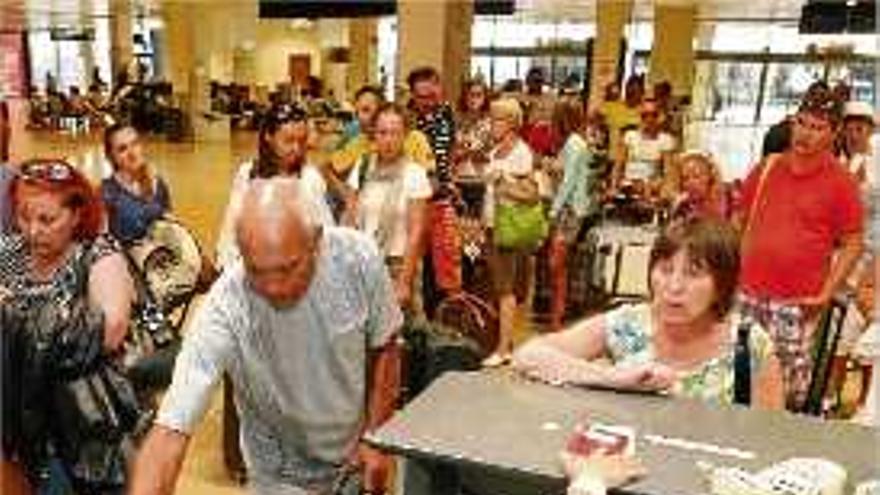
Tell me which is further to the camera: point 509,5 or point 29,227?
point 509,5

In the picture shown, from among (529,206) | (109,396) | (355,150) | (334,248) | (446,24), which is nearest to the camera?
(334,248)

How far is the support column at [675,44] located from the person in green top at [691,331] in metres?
20.1

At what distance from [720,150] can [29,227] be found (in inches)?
724

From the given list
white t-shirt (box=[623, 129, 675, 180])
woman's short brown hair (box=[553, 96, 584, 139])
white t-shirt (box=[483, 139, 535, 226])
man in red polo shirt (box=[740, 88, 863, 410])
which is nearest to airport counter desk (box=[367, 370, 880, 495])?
man in red polo shirt (box=[740, 88, 863, 410])

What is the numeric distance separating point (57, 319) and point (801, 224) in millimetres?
2416

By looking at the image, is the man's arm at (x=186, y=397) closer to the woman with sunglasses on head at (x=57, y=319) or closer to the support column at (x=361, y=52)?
the woman with sunglasses on head at (x=57, y=319)

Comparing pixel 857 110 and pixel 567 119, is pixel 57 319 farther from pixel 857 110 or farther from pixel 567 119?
pixel 567 119

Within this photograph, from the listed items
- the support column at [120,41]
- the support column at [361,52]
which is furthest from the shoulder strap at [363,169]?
the support column at [361,52]

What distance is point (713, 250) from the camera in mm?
2068

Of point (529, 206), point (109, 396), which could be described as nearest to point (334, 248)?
point (109, 396)

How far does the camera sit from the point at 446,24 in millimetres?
8766

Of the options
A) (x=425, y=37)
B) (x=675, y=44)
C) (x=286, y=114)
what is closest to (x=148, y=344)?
(x=286, y=114)

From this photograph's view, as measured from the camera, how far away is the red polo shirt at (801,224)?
371cm

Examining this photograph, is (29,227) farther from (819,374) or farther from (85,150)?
(85,150)
